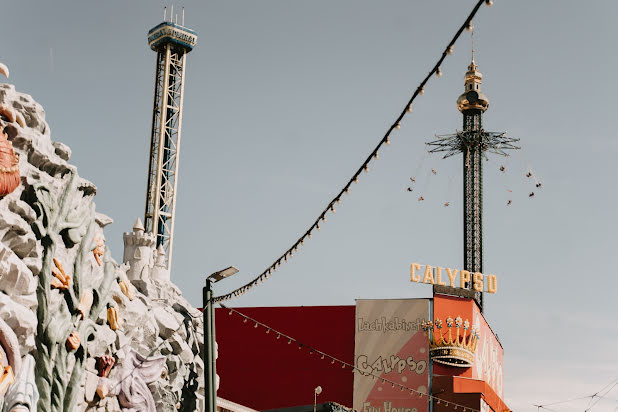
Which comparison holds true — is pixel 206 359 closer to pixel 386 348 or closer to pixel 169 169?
pixel 386 348

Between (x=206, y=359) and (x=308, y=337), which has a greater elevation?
(x=308, y=337)

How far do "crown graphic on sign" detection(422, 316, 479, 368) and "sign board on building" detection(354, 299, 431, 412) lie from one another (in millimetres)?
498

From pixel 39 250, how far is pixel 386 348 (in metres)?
31.9

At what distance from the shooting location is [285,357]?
189 ft

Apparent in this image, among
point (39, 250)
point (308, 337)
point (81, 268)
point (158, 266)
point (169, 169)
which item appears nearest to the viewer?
point (39, 250)

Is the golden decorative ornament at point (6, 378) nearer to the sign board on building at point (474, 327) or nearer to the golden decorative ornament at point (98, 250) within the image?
the golden decorative ornament at point (98, 250)

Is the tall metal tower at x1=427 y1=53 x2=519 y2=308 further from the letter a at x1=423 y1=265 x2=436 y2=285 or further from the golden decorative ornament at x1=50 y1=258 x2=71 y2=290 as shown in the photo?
the golden decorative ornament at x1=50 y1=258 x2=71 y2=290

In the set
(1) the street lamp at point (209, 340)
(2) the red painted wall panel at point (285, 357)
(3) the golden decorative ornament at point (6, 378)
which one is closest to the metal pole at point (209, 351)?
(1) the street lamp at point (209, 340)

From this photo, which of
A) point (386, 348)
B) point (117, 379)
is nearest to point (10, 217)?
point (117, 379)

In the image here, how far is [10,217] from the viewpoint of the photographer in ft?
80.3

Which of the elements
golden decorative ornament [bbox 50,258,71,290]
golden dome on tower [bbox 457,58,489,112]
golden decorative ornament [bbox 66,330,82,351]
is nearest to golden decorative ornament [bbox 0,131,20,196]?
golden decorative ornament [bbox 50,258,71,290]

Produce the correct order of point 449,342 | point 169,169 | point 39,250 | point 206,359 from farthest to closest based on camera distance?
point 169,169, point 449,342, point 39,250, point 206,359

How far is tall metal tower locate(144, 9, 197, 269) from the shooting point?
6588cm

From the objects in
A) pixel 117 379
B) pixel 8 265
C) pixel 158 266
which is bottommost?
pixel 117 379
